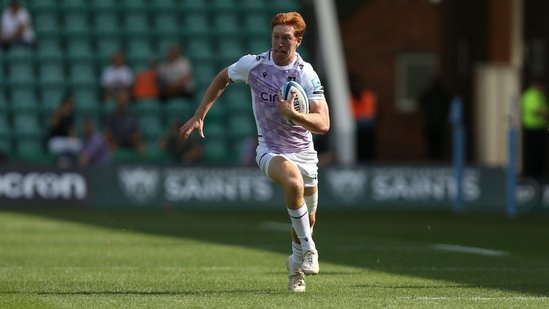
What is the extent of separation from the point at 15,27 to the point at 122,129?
3.58 metres

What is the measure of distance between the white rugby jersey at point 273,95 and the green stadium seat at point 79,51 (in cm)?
1926

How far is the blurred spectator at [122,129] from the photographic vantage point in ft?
91.9

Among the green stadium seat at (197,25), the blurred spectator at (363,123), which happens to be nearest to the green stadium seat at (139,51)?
the green stadium seat at (197,25)

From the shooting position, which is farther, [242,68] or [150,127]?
[150,127]

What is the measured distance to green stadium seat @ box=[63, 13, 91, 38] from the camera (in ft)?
102

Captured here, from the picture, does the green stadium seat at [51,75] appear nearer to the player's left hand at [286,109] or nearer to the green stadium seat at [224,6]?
the green stadium seat at [224,6]

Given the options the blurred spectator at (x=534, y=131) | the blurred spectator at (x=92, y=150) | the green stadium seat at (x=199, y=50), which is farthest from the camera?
the green stadium seat at (x=199, y=50)

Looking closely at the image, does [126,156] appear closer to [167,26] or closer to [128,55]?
[128,55]

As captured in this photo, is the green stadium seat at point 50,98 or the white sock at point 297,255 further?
the green stadium seat at point 50,98

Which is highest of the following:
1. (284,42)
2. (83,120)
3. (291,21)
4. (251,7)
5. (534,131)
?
(291,21)

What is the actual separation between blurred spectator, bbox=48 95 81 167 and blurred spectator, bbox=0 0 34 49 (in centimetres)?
247

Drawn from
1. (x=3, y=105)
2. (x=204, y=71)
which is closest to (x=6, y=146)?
(x=3, y=105)

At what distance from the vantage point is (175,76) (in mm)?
29406

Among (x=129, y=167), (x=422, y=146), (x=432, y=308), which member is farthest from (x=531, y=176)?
(x=432, y=308)
